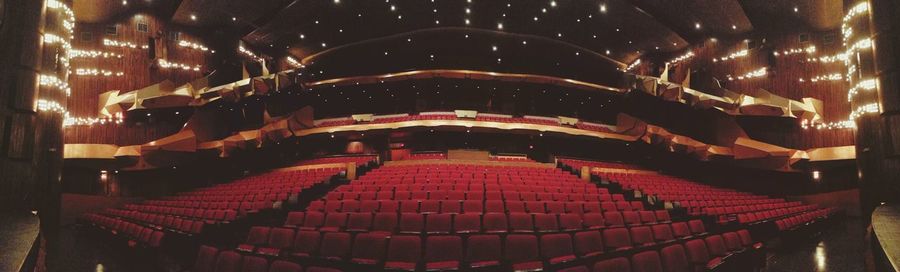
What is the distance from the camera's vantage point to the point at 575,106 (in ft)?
48.4

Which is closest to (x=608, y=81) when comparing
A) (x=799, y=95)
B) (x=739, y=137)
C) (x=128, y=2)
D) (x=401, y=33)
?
(x=739, y=137)

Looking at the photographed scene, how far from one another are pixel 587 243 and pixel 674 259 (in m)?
0.71

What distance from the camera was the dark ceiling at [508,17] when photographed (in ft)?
34.1

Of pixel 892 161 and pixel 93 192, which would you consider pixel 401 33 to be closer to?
pixel 93 192

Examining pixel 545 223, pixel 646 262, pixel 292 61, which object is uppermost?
pixel 292 61

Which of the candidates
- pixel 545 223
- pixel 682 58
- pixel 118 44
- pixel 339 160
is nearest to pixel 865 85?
pixel 545 223

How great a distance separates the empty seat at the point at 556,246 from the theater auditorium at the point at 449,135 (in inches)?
0.7

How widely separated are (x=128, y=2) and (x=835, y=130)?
16.2 metres

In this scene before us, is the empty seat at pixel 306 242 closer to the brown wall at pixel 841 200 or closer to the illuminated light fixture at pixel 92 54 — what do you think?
the illuminated light fixture at pixel 92 54

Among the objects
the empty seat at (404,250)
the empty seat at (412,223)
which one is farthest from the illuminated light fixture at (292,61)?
the empty seat at (404,250)

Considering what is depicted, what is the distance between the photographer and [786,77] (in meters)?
10.9

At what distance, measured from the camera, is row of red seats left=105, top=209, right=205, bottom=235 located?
196 inches

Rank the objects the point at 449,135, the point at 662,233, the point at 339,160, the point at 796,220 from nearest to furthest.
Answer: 1. the point at 662,233
2. the point at 796,220
3. the point at 339,160
4. the point at 449,135

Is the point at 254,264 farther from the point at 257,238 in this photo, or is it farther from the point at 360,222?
the point at 360,222
